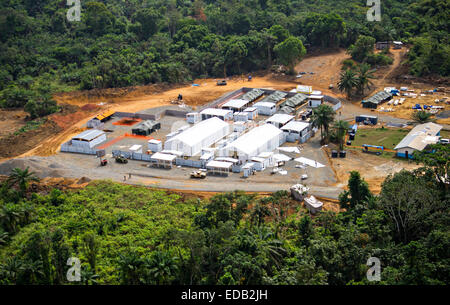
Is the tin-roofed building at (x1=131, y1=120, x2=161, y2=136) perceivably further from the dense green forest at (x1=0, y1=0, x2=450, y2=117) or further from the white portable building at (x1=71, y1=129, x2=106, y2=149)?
the dense green forest at (x1=0, y1=0, x2=450, y2=117)

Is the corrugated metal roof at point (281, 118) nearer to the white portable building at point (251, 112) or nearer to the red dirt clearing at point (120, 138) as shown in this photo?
the white portable building at point (251, 112)

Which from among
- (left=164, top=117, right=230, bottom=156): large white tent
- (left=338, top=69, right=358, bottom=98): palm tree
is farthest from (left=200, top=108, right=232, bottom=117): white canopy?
(left=338, top=69, right=358, bottom=98): palm tree

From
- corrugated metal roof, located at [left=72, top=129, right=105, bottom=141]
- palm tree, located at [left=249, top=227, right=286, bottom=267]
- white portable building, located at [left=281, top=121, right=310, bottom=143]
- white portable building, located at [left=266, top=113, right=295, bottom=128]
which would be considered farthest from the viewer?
white portable building, located at [left=266, top=113, right=295, bottom=128]

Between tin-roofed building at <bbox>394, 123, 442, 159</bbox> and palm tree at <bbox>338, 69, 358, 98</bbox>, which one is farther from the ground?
palm tree at <bbox>338, 69, 358, 98</bbox>

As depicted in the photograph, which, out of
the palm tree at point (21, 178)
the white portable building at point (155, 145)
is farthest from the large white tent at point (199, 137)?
the palm tree at point (21, 178)

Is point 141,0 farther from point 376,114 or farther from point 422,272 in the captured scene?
point 422,272

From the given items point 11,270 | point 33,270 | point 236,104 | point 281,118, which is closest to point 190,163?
point 281,118
